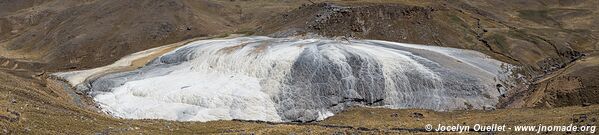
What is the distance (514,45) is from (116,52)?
58.2 meters

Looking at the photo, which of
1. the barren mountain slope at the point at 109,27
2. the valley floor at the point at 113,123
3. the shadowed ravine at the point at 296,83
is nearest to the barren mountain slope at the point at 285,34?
the valley floor at the point at 113,123

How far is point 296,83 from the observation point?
48094 mm

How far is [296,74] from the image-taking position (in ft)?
161

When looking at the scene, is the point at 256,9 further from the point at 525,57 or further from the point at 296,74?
the point at 296,74

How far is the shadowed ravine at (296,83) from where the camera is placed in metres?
44.8

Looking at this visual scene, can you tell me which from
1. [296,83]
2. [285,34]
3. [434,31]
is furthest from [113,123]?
[434,31]

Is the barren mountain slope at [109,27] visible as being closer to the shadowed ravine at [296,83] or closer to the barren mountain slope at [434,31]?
the barren mountain slope at [434,31]

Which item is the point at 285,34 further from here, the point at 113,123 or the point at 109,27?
the point at 113,123

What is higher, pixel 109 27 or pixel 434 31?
pixel 109 27

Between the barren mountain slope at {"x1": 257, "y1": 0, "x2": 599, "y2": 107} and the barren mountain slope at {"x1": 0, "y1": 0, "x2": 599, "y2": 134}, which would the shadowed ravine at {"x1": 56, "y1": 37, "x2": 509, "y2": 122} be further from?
the barren mountain slope at {"x1": 257, "y1": 0, "x2": 599, "y2": 107}

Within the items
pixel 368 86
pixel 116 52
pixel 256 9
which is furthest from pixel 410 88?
pixel 256 9

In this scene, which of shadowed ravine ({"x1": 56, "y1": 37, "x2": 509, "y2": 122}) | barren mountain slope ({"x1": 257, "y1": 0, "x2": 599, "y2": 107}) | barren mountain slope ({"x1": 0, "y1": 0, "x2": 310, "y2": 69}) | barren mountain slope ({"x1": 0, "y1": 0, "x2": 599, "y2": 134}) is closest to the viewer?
barren mountain slope ({"x1": 0, "y1": 0, "x2": 599, "y2": 134})

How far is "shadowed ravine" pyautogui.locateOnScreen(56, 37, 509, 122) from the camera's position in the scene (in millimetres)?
44812

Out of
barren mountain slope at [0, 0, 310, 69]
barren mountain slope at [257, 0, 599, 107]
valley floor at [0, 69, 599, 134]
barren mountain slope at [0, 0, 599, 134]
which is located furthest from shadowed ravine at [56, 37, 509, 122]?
barren mountain slope at [0, 0, 310, 69]
